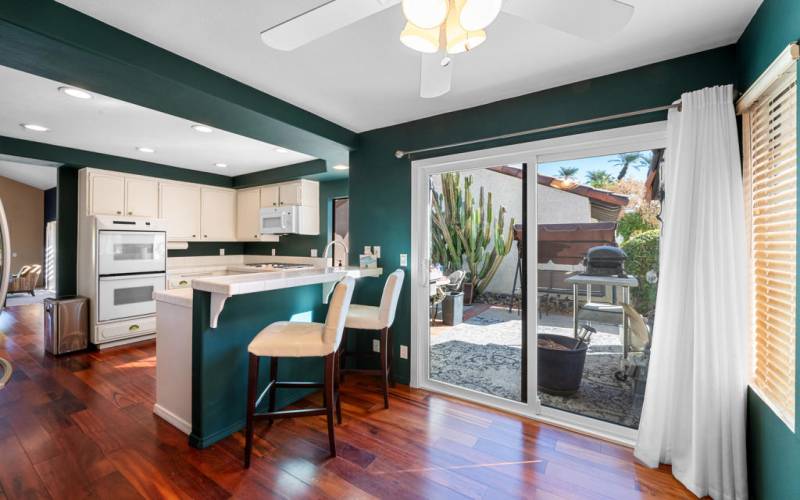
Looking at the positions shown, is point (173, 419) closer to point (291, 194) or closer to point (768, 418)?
point (291, 194)

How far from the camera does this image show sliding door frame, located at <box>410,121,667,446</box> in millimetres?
2168

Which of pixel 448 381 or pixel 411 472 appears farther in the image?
pixel 448 381

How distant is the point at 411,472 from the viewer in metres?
1.87

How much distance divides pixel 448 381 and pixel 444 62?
8.01ft

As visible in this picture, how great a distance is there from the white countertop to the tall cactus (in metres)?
0.80

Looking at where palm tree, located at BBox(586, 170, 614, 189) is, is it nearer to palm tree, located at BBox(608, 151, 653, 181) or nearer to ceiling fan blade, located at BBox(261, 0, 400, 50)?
palm tree, located at BBox(608, 151, 653, 181)

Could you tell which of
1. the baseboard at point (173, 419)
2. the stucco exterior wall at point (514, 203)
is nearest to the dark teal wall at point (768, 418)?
the stucco exterior wall at point (514, 203)

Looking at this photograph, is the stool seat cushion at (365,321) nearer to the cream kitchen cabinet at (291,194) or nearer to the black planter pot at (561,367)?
the black planter pot at (561,367)

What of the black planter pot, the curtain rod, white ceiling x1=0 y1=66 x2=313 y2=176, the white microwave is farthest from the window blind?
the white microwave

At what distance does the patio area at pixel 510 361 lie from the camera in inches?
92.1

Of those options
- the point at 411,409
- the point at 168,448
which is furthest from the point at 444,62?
the point at 168,448

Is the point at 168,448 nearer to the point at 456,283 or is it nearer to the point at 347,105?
the point at 456,283

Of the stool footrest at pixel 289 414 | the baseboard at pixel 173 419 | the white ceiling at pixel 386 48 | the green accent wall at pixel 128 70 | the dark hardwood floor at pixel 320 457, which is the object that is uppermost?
the white ceiling at pixel 386 48

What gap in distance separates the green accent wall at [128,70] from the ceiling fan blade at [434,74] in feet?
3.73
